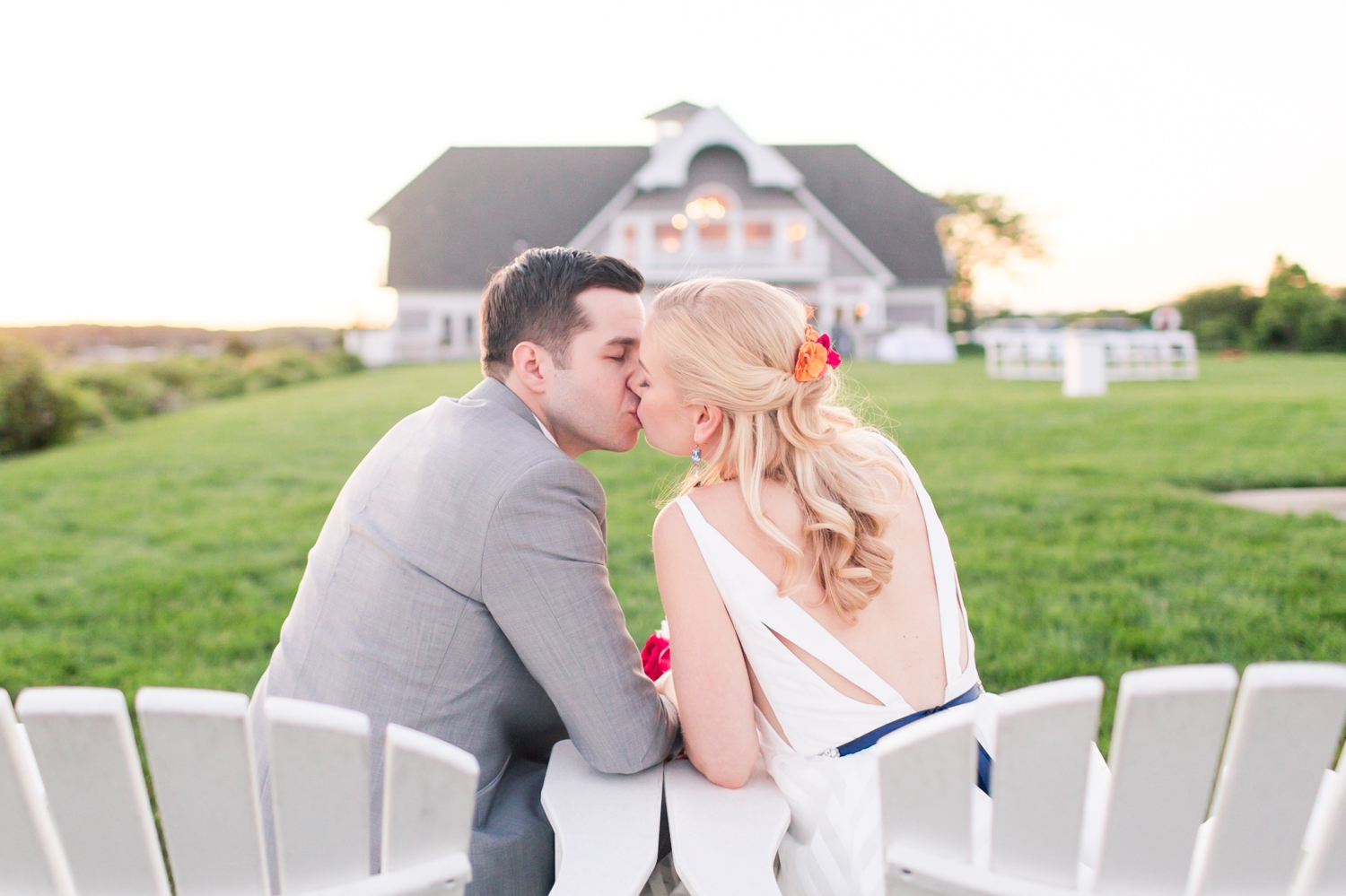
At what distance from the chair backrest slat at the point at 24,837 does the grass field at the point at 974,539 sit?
3209mm

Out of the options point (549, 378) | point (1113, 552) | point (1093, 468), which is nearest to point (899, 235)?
point (1093, 468)

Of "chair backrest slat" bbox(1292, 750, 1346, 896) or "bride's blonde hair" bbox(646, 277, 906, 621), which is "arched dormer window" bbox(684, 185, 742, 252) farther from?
"chair backrest slat" bbox(1292, 750, 1346, 896)

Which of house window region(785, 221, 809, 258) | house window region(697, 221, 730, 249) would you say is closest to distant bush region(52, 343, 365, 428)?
house window region(697, 221, 730, 249)

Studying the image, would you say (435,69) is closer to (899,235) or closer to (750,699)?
(750,699)

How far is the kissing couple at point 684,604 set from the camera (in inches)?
79.3

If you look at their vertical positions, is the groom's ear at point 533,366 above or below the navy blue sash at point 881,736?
above

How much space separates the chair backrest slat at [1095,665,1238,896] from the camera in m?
1.11

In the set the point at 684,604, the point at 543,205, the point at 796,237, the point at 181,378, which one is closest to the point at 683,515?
the point at 684,604

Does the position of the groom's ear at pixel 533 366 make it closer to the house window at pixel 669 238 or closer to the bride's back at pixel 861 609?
the bride's back at pixel 861 609

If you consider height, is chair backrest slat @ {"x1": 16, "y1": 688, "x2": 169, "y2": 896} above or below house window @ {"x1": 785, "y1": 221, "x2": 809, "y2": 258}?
below

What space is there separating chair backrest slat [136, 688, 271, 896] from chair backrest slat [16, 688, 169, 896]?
0.13 ft

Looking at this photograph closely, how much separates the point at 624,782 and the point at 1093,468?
789cm

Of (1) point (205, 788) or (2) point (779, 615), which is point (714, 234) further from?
(1) point (205, 788)

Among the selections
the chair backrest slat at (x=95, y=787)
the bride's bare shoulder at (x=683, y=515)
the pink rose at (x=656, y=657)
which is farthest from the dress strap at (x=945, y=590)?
the chair backrest slat at (x=95, y=787)
